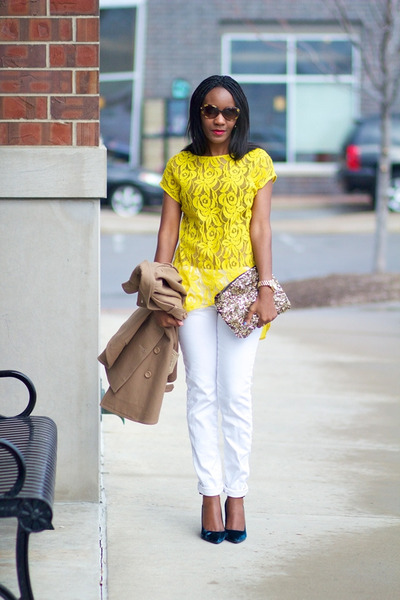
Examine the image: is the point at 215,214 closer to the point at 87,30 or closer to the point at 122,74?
the point at 87,30

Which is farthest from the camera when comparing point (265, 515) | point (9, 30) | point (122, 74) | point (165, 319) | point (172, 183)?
point (122, 74)

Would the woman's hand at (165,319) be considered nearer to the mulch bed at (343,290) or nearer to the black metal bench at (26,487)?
the black metal bench at (26,487)

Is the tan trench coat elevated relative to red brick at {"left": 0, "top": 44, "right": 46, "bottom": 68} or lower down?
lower down

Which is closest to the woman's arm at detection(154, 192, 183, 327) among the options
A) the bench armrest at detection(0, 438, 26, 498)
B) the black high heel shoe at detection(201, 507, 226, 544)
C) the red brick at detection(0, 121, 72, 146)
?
the red brick at detection(0, 121, 72, 146)

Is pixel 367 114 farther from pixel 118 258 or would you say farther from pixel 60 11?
pixel 60 11

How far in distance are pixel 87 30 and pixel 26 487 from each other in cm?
206

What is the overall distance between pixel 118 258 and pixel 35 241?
1089 cm

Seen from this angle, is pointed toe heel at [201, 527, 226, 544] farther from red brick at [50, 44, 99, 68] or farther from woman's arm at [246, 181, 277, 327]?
red brick at [50, 44, 99, 68]

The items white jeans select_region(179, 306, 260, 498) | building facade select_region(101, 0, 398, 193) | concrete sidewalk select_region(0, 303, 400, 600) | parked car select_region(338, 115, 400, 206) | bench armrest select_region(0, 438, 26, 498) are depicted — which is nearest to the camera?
bench armrest select_region(0, 438, 26, 498)

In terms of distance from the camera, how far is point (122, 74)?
2534 cm

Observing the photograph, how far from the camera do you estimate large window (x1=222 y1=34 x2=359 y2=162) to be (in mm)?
25203

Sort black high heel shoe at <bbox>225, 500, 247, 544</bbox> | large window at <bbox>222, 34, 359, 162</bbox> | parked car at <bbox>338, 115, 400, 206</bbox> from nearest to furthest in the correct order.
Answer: black high heel shoe at <bbox>225, 500, 247, 544</bbox>, parked car at <bbox>338, 115, 400, 206</bbox>, large window at <bbox>222, 34, 359, 162</bbox>

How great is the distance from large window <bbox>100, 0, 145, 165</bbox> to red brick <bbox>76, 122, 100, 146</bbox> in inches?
820

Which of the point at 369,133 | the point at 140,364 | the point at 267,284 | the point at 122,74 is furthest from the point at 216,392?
the point at 122,74
